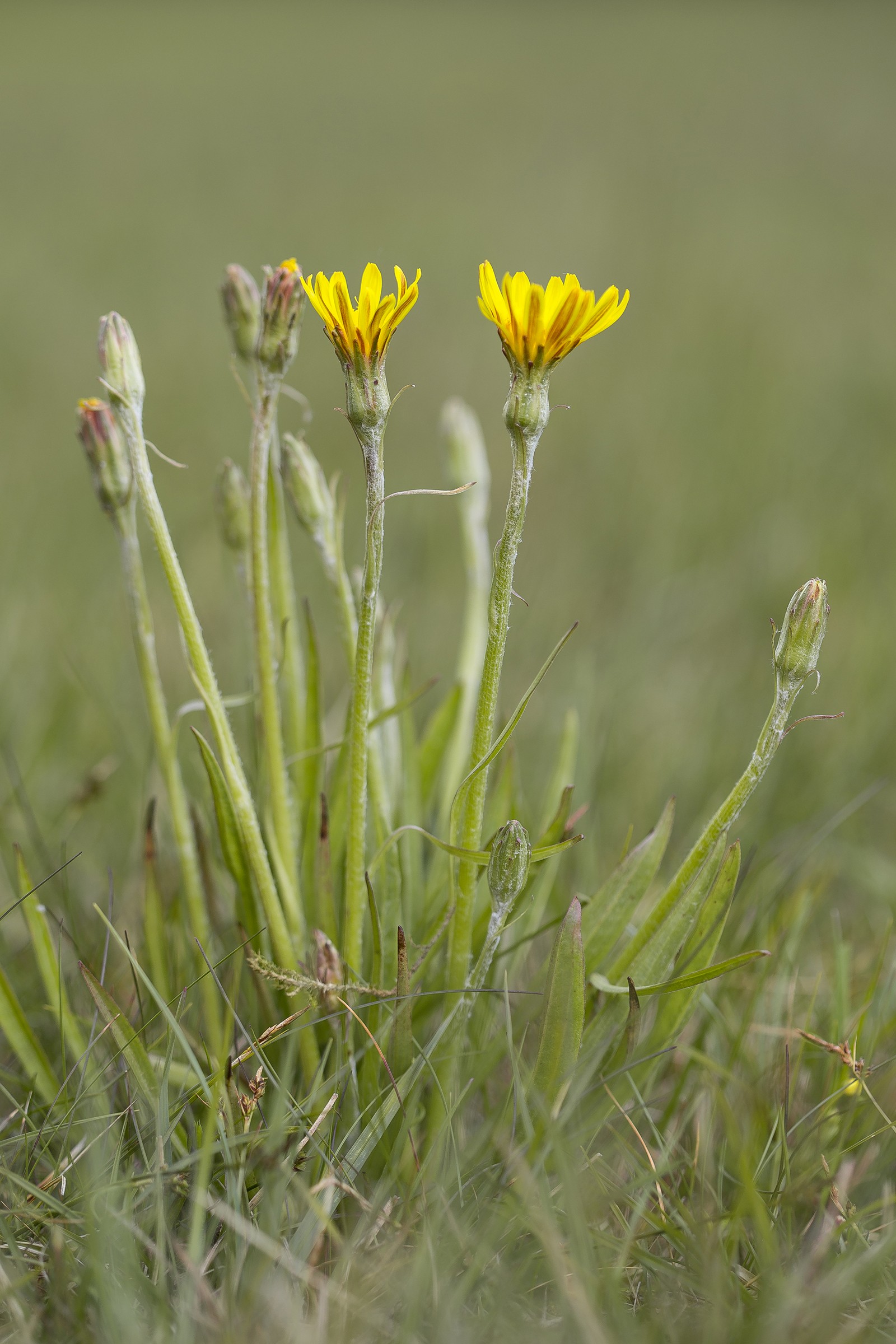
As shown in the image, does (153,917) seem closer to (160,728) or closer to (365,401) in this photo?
(160,728)

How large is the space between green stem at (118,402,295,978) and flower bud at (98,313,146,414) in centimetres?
2

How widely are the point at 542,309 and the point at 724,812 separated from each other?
0.70 metres

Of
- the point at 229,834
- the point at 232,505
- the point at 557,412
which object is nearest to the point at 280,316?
the point at 232,505

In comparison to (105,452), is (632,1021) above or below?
below

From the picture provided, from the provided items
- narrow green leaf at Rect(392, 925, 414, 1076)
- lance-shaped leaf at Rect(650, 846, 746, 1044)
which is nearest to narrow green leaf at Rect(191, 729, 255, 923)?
narrow green leaf at Rect(392, 925, 414, 1076)

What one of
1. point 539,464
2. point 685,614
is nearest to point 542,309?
point 685,614

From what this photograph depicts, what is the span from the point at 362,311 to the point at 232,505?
524mm

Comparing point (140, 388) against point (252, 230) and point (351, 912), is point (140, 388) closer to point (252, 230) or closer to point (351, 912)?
point (351, 912)

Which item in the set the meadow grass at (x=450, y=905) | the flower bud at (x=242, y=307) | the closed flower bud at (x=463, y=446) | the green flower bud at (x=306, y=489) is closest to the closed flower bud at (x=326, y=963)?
the meadow grass at (x=450, y=905)

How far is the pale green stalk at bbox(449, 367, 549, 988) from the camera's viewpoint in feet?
3.66

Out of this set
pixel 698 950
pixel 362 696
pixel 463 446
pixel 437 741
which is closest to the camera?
pixel 362 696

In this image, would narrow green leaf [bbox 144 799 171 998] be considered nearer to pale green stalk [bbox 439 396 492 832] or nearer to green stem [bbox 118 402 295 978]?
green stem [bbox 118 402 295 978]

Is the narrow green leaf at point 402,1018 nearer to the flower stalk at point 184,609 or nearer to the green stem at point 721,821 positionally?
the flower stalk at point 184,609

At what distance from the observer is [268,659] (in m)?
1.42
